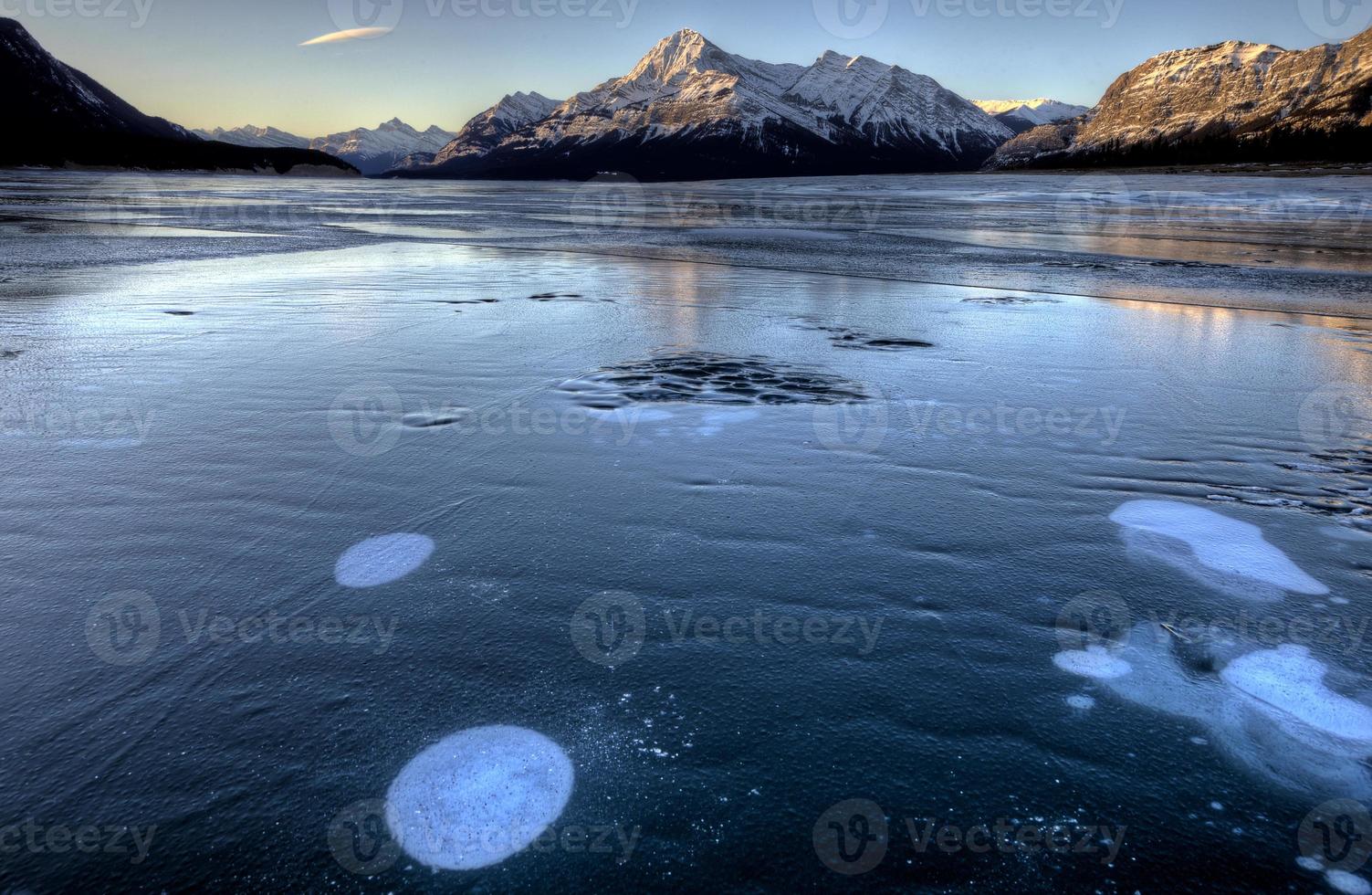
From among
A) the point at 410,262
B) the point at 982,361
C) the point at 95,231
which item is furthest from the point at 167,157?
the point at 982,361

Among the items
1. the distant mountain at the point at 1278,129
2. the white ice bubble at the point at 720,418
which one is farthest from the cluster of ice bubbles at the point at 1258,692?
the distant mountain at the point at 1278,129

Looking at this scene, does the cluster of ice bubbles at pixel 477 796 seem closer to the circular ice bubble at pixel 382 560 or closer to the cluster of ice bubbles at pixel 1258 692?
the circular ice bubble at pixel 382 560

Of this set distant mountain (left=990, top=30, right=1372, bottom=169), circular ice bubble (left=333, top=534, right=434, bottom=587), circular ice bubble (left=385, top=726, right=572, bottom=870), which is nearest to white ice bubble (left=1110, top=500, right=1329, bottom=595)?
circular ice bubble (left=385, top=726, right=572, bottom=870)

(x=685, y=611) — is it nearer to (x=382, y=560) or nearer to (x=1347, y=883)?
(x=382, y=560)

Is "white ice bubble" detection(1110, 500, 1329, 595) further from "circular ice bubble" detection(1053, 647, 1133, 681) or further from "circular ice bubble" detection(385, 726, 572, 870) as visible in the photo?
"circular ice bubble" detection(385, 726, 572, 870)

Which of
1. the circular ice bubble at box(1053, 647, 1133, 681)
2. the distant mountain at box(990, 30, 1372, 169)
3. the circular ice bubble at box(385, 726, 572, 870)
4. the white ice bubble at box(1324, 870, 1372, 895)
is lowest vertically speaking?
the white ice bubble at box(1324, 870, 1372, 895)

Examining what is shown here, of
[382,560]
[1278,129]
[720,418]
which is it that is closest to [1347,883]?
[382,560]

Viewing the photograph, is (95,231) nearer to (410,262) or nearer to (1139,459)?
(410,262)
